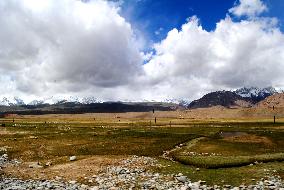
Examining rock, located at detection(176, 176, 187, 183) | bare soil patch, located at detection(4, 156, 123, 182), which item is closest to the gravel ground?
rock, located at detection(176, 176, 187, 183)

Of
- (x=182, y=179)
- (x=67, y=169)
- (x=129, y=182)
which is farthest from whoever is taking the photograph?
(x=67, y=169)

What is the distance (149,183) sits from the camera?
3691cm

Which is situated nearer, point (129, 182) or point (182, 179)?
point (182, 179)

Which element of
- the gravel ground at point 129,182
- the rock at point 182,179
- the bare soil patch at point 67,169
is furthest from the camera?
the bare soil patch at point 67,169

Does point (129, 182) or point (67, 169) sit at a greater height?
point (67, 169)

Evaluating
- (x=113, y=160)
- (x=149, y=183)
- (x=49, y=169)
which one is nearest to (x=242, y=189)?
(x=149, y=183)

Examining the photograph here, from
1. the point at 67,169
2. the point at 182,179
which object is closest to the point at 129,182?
the point at 182,179

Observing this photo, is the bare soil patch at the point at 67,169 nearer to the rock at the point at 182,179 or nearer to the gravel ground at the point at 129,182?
the gravel ground at the point at 129,182

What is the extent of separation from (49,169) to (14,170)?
4.69 meters

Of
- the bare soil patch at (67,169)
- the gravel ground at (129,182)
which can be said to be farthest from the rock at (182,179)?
the bare soil patch at (67,169)

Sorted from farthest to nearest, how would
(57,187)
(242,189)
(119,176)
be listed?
(119,176)
(57,187)
(242,189)

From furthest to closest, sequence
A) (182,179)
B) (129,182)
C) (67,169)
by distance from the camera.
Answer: (67,169) < (129,182) < (182,179)

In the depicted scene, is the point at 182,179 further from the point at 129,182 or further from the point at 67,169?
the point at 67,169

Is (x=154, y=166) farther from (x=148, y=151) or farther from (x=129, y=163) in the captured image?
(x=148, y=151)
